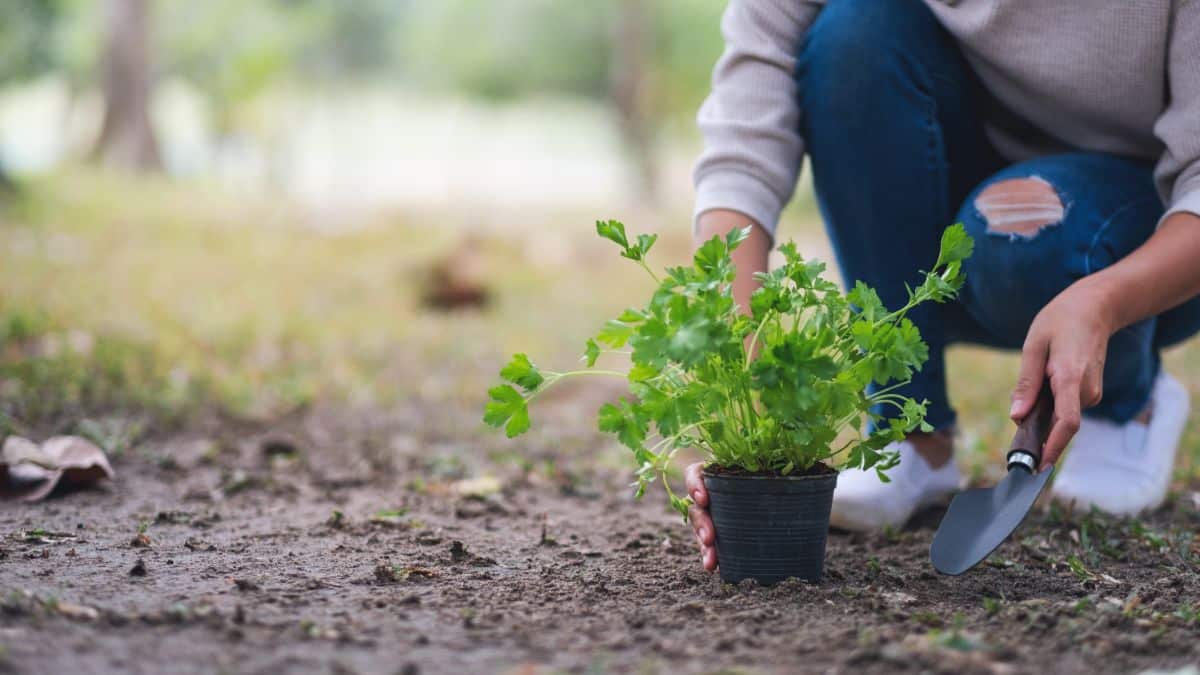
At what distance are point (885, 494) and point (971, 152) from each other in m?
0.83

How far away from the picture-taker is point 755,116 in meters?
2.30

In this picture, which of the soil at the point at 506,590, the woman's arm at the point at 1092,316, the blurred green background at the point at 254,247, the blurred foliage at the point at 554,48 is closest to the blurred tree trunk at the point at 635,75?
the blurred green background at the point at 254,247

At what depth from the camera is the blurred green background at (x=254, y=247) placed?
3910 millimetres

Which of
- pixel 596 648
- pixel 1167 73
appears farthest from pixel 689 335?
pixel 1167 73

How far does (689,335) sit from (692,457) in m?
2.24

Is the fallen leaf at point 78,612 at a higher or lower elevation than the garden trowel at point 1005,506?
lower

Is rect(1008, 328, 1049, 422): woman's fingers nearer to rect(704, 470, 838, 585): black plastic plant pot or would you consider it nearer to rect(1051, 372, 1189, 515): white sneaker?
rect(704, 470, 838, 585): black plastic plant pot

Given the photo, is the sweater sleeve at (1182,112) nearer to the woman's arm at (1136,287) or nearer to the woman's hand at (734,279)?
the woman's arm at (1136,287)

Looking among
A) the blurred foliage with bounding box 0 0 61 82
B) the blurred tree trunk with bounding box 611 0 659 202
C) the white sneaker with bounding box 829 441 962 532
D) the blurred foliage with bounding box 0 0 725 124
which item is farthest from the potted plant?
the blurred tree trunk with bounding box 611 0 659 202

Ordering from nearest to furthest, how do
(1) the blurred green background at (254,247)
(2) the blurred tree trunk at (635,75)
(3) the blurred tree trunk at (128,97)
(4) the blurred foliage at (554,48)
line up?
(1) the blurred green background at (254,247)
(3) the blurred tree trunk at (128,97)
(2) the blurred tree trunk at (635,75)
(4) the blurred foliage at (554,48)

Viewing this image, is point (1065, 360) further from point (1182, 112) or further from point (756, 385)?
point (1182, 112)

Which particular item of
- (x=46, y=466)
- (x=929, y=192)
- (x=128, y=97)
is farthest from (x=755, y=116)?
(x=128, y=97)

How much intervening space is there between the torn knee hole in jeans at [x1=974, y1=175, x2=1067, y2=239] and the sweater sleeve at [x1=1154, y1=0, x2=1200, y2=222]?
20cm

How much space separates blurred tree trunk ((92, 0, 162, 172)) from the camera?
11359mm
